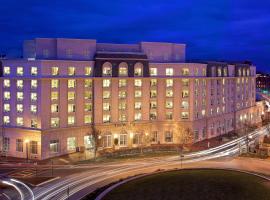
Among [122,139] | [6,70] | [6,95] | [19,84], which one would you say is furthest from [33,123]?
[122,139]

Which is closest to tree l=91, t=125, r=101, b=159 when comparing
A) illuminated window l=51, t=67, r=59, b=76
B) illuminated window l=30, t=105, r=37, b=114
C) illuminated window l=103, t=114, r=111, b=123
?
illuminated window l=103, t=114, r=111, b=123

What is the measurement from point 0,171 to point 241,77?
75715mm

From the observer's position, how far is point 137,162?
73.4 metres

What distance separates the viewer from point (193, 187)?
4869 centimetres

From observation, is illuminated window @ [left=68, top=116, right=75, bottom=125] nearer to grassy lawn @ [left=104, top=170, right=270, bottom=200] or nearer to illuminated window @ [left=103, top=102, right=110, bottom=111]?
illuminated window @ [left=103, top=102, right=110, bottom=111]

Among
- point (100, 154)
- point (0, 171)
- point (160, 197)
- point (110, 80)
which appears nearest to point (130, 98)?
point (110, 80)

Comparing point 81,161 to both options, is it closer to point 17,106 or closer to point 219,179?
point 17,106

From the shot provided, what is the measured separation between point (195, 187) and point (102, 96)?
40526mm

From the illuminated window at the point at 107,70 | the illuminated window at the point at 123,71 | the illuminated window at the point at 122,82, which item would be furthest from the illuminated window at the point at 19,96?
the illuminated window at the point at 123,71

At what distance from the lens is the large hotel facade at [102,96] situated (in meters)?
77.6

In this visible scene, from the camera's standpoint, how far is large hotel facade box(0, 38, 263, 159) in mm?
77562

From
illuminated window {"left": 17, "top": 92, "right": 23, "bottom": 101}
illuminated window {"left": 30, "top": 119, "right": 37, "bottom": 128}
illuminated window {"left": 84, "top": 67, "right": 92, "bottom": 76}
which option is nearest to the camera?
illuminated window {"left": 30, "top": 119, "right": 37, "bottom": 128}

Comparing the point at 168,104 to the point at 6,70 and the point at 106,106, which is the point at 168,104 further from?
the point at 6,70

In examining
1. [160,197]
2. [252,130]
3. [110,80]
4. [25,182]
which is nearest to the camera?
[160,197]
